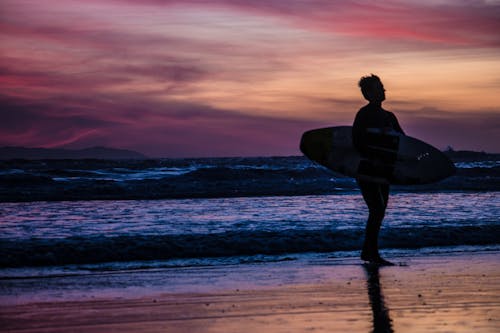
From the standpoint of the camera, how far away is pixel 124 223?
1210 cm

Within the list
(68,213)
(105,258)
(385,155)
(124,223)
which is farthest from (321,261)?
(68,213)

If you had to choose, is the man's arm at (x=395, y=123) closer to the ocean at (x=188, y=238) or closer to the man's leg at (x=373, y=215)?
the man's leg at (x=373, y=215)

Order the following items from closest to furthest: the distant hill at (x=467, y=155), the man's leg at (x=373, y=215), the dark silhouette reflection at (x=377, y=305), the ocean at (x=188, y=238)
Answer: the dark silhouette reflection at (x=377, y=305), the ocean at (x=188, y=238), the man's leg at (x=373, y=215), the distant hill at (x=467, y=155)

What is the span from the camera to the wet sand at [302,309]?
454 cm

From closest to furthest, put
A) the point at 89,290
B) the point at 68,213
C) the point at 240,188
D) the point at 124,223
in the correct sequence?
the point at 89,290 → the point at 124,223 → the point at 68,213 → the point at 240,188

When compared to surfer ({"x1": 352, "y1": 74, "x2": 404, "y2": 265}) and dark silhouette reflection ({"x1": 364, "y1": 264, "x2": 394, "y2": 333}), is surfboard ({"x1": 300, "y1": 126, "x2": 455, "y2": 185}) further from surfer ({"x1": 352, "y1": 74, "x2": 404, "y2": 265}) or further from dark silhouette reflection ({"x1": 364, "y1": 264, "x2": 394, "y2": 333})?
dark silhouette reflection ({"x1": 364, "y1": 264, "x2": 394, "y2": 333})

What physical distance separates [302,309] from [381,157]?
3530mm

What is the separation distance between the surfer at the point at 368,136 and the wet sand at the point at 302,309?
127 centimetres

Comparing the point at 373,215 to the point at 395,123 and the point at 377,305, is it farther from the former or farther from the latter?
the point at 377,305

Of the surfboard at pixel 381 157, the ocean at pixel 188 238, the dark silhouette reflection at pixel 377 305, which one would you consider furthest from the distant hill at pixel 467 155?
the dark silhouette reflection at pixel 377 305

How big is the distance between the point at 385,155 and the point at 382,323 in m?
3.92

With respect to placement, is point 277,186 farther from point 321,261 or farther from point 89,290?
point 89,290

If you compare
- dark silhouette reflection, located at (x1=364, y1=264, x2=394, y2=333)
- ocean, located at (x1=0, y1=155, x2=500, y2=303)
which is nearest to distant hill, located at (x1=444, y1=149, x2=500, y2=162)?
ocean, located at (x1=0, y1=155, x2=500, y2=303)

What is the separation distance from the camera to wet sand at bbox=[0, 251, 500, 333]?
4.54 metres
